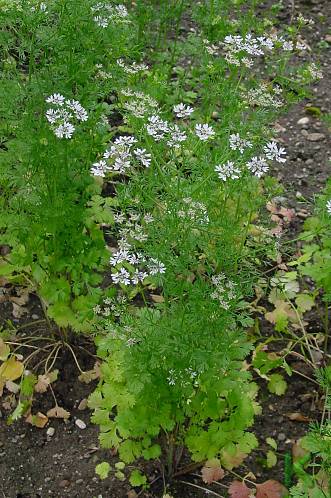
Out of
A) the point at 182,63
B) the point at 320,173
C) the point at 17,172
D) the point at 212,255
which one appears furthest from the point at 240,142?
the point at 182,63

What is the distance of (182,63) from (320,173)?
1689 mm

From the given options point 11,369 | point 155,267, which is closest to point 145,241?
point 155,267

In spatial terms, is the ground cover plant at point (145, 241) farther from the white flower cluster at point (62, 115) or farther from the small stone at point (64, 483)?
the small stone at point (64, 483)

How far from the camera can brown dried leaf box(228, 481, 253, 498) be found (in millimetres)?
3387

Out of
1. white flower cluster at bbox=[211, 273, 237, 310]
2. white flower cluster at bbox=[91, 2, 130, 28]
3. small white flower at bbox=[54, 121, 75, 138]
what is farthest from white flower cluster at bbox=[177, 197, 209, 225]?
white flower cluster at bbox=[91, 2, 130, 28]

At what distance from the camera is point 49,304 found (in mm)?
4020

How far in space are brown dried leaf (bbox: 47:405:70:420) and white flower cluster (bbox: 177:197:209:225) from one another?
1643mm

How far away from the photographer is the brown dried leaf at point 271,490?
11.1ft

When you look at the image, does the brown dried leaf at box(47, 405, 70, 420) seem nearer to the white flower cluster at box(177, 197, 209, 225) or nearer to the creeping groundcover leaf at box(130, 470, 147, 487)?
the creeping groundcover leaf at box(130, 470, 147, 487)

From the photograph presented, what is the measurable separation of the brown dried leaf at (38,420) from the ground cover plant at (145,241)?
0.04ft

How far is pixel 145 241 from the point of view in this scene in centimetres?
286

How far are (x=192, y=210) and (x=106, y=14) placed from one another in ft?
4.46

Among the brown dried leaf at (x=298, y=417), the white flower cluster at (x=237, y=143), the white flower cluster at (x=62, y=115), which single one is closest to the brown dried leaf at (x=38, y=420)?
the brown dried leaf at (x=298, y=417)

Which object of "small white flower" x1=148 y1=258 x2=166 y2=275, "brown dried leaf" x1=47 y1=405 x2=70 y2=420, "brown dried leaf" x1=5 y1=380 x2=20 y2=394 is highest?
"small white flower" x1=148 y1=258 x2=166 y2=275
